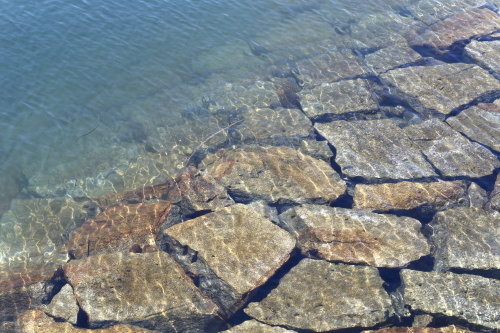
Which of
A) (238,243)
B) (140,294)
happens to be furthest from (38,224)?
(238,243)

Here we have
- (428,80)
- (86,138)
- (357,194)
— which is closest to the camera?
(357,194)

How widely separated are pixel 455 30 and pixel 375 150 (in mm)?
7904

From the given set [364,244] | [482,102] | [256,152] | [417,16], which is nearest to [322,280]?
[364,244]

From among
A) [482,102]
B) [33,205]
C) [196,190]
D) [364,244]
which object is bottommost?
[33,205]

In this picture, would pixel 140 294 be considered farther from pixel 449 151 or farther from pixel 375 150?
pixel 449 151

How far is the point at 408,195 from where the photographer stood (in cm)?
755

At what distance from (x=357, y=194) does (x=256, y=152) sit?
2288 mm

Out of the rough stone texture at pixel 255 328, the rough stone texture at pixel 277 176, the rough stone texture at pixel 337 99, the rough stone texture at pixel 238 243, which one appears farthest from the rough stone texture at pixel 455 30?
the rough stone texture at pixel 255 328

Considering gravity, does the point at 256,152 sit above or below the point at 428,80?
below

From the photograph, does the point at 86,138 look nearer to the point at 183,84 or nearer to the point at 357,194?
the point at 183,84

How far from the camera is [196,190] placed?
7.80 metres

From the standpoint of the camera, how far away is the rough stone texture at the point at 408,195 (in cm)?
742

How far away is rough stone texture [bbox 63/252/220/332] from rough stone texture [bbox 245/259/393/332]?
2.64ft

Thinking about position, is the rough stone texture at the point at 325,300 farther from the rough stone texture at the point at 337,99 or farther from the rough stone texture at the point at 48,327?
the rough stone texture at the point at 337,99
